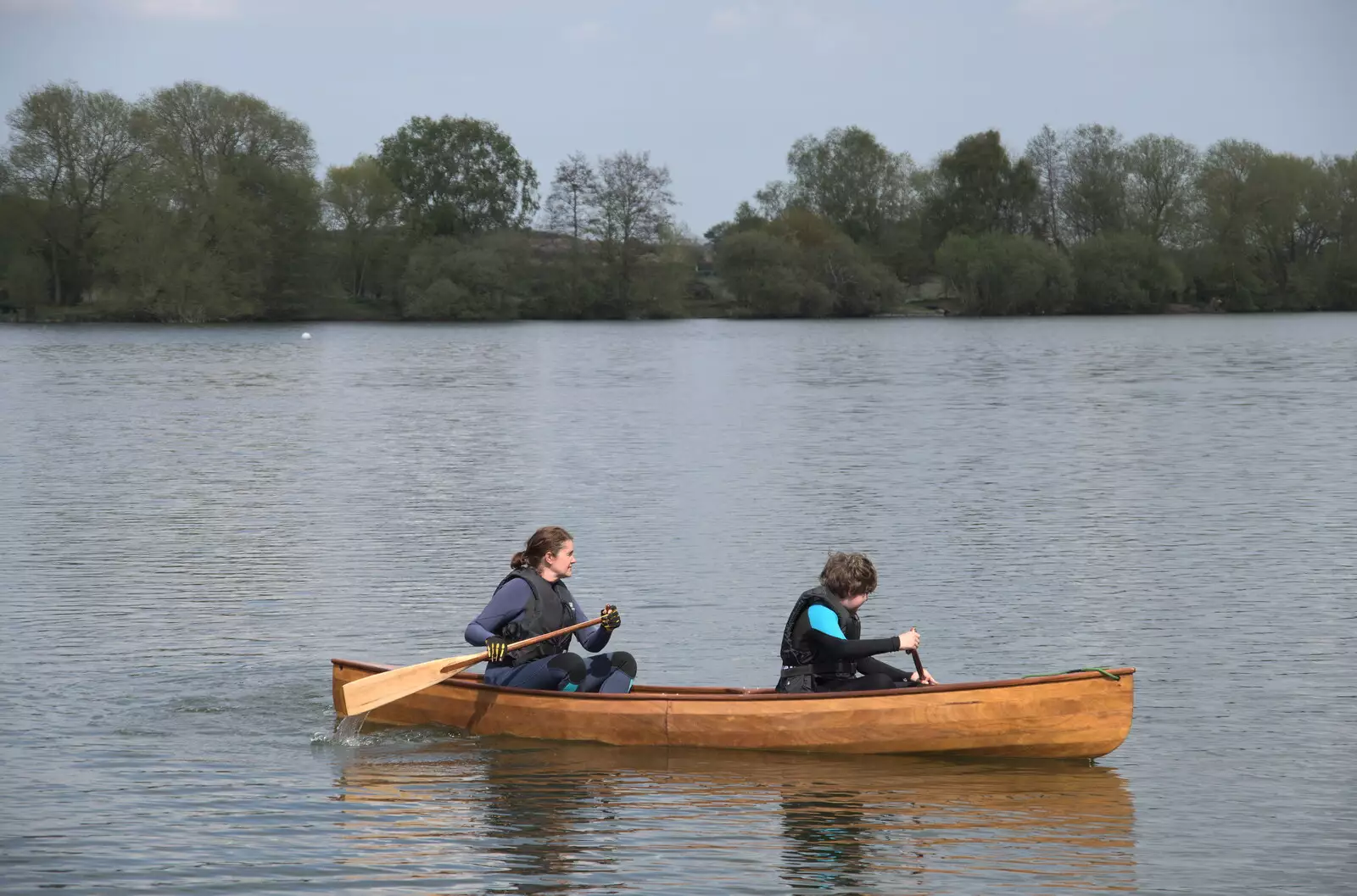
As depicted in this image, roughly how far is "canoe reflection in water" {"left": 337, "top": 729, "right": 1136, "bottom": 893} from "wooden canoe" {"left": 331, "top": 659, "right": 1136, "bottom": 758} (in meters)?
0.12

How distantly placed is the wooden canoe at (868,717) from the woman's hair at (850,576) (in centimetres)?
68

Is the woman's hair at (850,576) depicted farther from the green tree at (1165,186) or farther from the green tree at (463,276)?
the green tree at (1165,186)

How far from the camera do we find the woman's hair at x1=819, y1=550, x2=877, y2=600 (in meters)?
10.7

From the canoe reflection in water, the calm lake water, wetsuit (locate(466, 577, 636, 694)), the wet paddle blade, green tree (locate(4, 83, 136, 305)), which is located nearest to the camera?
the canoe reflection in water

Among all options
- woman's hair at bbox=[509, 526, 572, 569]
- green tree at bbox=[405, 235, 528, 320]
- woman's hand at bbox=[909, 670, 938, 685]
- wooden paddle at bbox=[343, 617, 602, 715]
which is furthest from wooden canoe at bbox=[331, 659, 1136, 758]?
green tree at bbox=[405, 235, 528, 320]

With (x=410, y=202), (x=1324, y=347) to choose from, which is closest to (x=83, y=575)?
(x=1324, y=347)

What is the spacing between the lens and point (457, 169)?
375 feet

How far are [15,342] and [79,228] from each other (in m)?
15.7

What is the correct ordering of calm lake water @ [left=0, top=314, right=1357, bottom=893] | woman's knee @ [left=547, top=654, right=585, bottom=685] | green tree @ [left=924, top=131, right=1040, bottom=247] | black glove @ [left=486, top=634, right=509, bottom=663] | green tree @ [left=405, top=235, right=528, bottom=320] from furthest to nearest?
green tree @ [left=924, top=131, right=1040, bottom=247] < green tree @ [left=405, top=235, right=528, bottom=320] < woman's knee @ [left=547, top=654, right=585, bottom=685] < black glove @ [left=486, top=634, right=509, bottom=663] < calm lake water @ [left=0, top=314, right=1357, bottom=893]

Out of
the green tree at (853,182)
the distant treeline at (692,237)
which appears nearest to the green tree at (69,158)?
the distant treeline at (692,237)

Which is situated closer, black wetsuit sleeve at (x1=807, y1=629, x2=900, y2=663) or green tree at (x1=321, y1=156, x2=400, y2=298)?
black wetsuit sleeve at (x1=807, y1=629, x2=900, y2=663)

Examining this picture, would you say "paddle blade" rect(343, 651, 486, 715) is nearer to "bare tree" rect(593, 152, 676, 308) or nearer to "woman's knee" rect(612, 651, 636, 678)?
"woman's knee" rect(612, 651, 636, 678)

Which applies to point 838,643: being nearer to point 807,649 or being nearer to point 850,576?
point 807,649

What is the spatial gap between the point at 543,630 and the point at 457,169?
4153 inches
